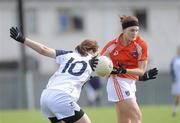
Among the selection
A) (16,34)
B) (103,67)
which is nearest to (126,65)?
(103,67)

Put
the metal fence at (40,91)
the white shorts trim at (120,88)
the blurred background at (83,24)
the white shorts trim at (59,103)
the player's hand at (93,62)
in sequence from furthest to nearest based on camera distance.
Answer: the blurred background at (83,24) < the metal fence at (40,91) < the white shorts trim at (120,88) < the player's hand at (93,62) < the white shorts trim at (59,103)

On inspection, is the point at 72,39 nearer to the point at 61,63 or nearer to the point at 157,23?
the point at 157,23

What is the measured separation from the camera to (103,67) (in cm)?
1145

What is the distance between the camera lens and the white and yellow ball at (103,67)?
11.4 metres

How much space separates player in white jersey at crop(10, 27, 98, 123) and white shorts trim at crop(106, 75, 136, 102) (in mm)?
1537

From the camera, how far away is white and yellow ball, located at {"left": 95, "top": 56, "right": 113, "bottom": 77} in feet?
37.3

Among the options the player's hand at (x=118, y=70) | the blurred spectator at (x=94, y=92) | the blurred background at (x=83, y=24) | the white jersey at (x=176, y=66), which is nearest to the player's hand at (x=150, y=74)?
the player's hand at (x=118, y=70)

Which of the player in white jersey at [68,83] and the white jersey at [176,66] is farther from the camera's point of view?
the white jersey at [176,66]

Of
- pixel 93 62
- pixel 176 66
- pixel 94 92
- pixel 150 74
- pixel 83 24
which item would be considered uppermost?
pixel 93 62

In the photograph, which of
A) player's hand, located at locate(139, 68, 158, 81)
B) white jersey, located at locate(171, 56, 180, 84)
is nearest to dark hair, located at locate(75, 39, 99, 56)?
player's hand, located at locate(139, 68, 158, 81)

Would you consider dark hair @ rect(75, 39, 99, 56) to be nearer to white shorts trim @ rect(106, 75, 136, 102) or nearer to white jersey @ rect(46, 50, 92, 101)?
white jersey @ rect(46, 50, 92, 101)

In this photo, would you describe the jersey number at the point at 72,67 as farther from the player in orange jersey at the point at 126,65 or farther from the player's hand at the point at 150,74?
the player's hand at the point at 150,74

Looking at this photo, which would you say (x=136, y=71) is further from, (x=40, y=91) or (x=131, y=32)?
(x=40, y=91)

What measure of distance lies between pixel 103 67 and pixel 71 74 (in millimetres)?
641
